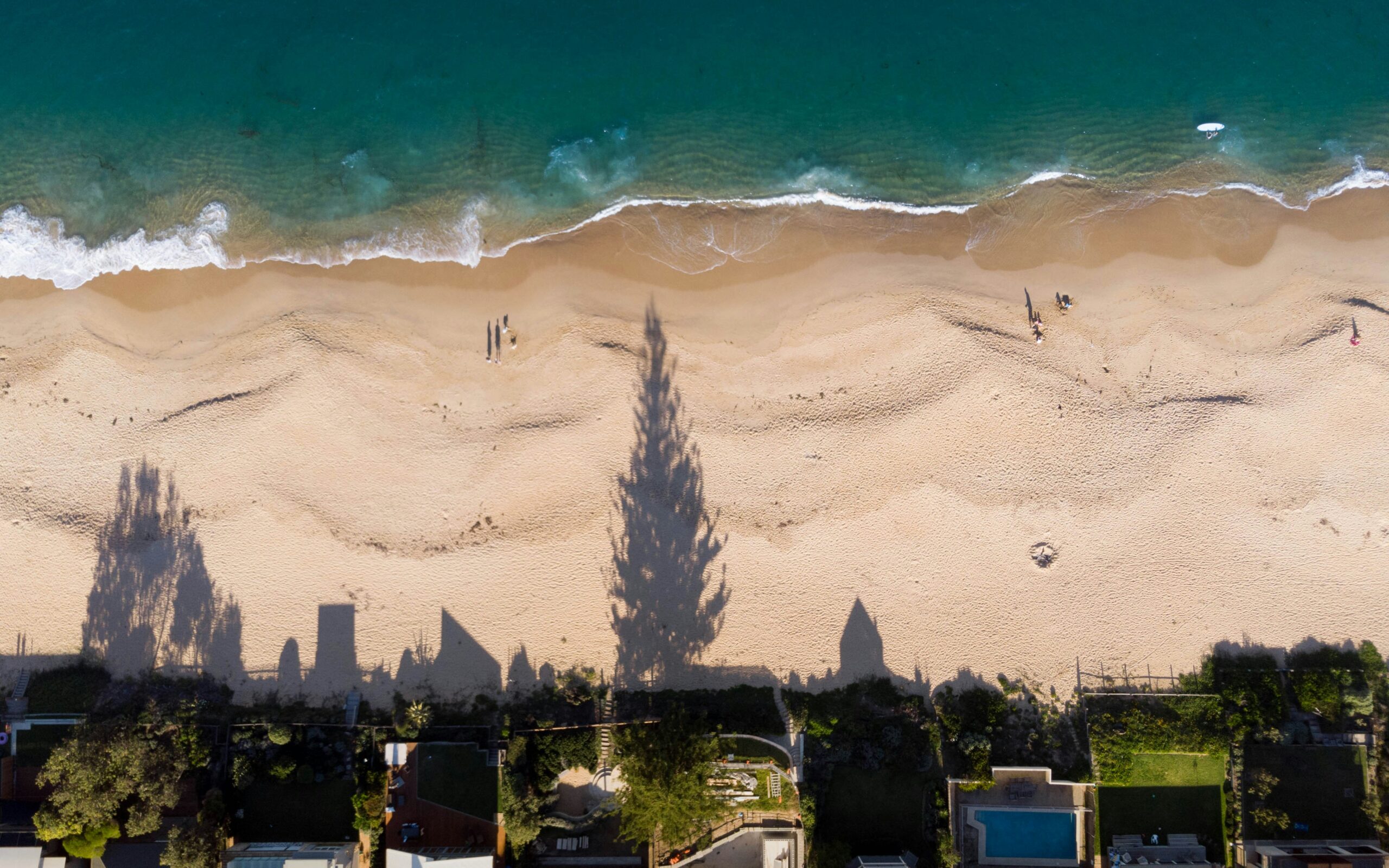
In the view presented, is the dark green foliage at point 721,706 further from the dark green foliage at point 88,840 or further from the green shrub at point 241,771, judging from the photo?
the dark green foliage at point 88,840

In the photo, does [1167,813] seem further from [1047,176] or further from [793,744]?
[1047,176]

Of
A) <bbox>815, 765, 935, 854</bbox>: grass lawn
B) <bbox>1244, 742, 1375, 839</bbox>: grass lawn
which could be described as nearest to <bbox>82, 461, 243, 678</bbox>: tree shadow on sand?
<bbox>815, 765, 935, 854</bbox>: grass lawn

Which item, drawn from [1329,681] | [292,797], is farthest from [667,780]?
[1329,681]

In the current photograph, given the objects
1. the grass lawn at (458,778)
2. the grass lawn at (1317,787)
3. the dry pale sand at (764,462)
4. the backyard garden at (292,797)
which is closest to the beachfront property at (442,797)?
the grass lawn at (458,778)

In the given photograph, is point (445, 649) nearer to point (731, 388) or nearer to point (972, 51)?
point (731, 388)

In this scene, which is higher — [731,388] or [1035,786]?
[731,388]

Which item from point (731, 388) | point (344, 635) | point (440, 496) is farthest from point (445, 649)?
point (731, 388)
